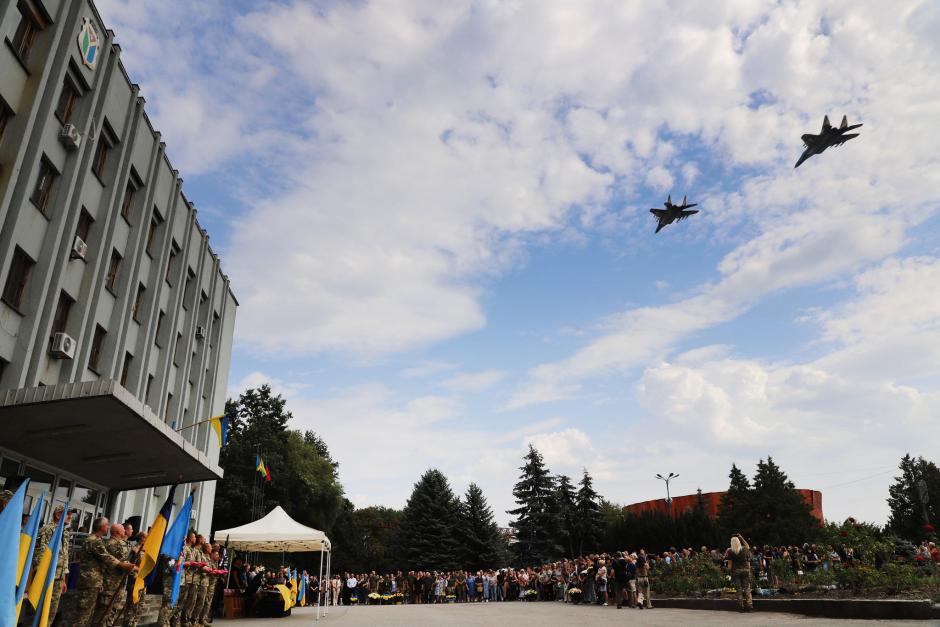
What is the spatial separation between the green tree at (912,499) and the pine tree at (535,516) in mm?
30795

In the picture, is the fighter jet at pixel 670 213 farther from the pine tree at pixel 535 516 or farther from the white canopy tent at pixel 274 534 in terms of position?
the pine tree at pixel 535 516

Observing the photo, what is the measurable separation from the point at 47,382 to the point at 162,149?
1104 cm

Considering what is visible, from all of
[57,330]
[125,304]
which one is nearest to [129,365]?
[125,304]

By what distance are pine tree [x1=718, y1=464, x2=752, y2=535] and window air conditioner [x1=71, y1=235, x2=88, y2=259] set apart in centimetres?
4977

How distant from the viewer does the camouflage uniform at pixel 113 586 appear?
9211 millimetres

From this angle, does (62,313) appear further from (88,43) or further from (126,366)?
(88,43)

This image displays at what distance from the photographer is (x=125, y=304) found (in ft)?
71.0

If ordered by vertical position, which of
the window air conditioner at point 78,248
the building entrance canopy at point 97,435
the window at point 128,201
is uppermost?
the window at point 128,201

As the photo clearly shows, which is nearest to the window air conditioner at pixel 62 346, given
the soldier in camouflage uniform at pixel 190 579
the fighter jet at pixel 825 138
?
the soldier in camouflage uniform at pixel 190 579

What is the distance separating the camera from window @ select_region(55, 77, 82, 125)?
1839 cm

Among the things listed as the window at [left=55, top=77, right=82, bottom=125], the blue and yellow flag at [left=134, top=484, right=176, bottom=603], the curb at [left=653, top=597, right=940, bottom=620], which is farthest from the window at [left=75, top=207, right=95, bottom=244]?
the curb at [left=653, top=597, right=940, bottom=620]

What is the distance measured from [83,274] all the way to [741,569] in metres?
20.2

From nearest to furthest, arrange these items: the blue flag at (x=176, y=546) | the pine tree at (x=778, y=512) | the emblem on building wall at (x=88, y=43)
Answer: the blue flag at (x=176, y=546)
the emblem on building wall at (x=88, y=43)
the pine tree at (x=778, y=512)

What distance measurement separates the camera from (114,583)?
364 inches
